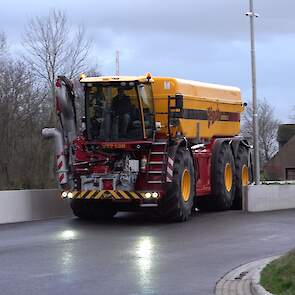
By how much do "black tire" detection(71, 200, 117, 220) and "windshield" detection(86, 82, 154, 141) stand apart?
213 centimetres

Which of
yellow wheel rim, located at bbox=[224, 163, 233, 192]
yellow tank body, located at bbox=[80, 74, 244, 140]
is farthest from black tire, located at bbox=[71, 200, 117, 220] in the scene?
yellow wheel rim, located at bbox=[224, 163, 233, 192]

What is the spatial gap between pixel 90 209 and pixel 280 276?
10862 mm

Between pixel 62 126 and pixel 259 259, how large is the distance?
8446 mm

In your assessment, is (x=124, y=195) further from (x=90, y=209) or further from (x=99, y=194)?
(x=90, y=209)

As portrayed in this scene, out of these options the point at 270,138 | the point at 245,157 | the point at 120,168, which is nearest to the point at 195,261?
the point at 120,168

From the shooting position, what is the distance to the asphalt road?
972 cm

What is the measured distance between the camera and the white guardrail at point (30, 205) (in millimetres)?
19438

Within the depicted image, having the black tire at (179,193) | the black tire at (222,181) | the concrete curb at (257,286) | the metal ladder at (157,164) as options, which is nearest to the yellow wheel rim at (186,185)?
the black tire at (179,193)

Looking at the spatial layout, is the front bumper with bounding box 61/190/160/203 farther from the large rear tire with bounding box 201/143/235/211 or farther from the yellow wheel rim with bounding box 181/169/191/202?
the large rear tire with bounding box 201/143/235/211

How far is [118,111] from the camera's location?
18453mm

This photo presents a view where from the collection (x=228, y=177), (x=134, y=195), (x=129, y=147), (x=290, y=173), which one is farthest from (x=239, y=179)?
(x=290, y=173)

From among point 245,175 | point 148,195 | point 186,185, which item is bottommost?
point 148,195

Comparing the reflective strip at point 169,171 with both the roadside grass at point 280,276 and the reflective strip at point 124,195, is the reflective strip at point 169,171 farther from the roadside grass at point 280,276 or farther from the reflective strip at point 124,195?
the roadside grass at point 280,276

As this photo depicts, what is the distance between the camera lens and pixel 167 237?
1536cm
